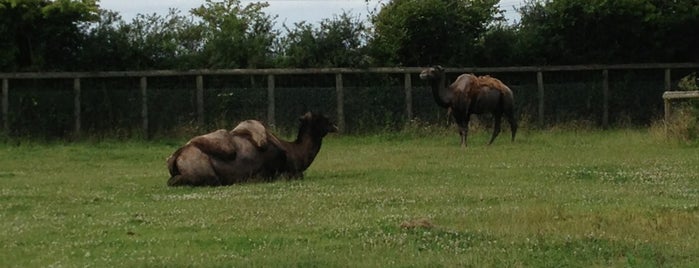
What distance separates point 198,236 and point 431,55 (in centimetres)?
2219

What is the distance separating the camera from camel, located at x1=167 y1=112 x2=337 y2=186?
16.1 m

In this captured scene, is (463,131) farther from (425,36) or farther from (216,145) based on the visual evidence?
(216,145)

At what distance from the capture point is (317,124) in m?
18.4

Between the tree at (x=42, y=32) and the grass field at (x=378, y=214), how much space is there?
25.3 ft

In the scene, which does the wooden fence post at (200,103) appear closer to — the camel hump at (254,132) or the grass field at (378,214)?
the grass field at (378,214)

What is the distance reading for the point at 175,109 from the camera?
28.5 meters

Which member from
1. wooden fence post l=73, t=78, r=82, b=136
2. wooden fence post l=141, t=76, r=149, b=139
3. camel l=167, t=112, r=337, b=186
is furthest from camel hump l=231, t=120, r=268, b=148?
wooden fence post l=73, t=78, r=82, b=136

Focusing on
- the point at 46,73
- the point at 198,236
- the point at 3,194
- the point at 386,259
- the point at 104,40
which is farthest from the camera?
the point at 104,40

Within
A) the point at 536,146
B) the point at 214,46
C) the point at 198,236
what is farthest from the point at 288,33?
the point at 198,236

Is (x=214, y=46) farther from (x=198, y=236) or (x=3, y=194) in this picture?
(x=198, y=236)

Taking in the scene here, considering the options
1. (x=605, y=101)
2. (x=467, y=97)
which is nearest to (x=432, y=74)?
(x=467, y=97)

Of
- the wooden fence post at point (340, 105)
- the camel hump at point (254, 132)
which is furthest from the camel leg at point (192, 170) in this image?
the wooden fence post at point (340, 105)

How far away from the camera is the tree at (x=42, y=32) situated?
28.4 m

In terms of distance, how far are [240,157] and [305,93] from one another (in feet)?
41.4
